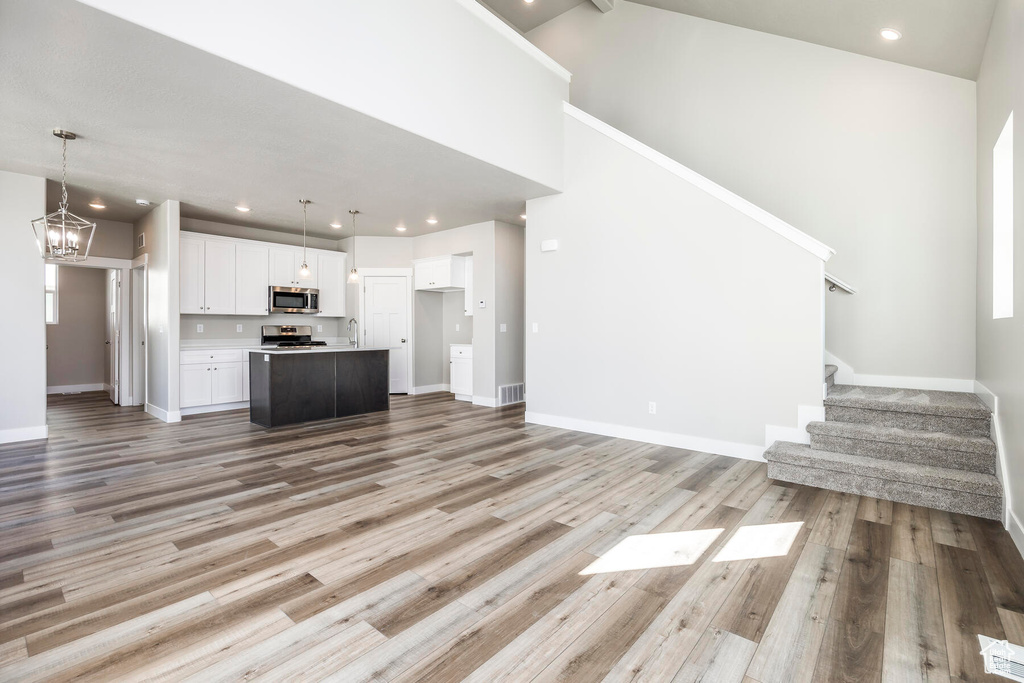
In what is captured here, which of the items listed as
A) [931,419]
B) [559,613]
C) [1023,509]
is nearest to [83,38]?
[559,613]

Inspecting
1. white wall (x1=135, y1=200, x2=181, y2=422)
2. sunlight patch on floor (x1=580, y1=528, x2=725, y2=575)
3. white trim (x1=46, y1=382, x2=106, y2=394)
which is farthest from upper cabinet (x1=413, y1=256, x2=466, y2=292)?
white trim (x1=46, y1=382, x2=106, y2=394)

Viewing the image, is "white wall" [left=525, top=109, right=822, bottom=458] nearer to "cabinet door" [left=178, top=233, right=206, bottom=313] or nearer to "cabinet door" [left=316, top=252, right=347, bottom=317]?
"cabinet door" [left=316, top=252, right=347, bottom=317]

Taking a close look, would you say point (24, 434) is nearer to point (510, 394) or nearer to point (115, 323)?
point (115, 323)

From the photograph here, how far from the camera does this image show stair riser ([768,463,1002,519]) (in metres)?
3.03

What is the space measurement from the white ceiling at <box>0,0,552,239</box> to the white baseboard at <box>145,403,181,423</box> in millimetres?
2637

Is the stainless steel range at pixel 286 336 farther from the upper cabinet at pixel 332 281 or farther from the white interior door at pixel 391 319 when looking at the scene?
the white interior door at pixel 391 319

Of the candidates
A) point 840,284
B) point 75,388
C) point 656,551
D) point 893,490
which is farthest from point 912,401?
point 75,388

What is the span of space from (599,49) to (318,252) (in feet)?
17.3

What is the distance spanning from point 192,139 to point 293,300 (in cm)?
387

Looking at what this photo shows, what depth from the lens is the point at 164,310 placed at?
20.2 ft

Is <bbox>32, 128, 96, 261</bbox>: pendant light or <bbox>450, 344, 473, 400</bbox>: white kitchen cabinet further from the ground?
<bbox>32, 128, 96, 261</bbox>: pendant light

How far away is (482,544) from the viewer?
2.58 m

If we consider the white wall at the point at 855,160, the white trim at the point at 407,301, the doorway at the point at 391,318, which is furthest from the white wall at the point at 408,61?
the doorway at the point at 391,318

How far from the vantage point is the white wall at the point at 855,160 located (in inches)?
173
